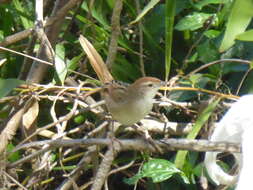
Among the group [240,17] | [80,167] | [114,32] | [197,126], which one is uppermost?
[240,17]

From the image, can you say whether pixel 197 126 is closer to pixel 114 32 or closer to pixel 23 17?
pixel 114 32

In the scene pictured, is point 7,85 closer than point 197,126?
No

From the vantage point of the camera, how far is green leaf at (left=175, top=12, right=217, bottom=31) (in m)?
2.72

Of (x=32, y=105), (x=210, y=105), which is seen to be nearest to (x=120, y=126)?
(x=32, y=105)

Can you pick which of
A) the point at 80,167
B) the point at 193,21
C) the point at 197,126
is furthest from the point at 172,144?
the point at 193,21

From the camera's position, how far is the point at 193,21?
9.03ft

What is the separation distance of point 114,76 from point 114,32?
0.30 meters

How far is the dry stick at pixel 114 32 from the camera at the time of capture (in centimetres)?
261

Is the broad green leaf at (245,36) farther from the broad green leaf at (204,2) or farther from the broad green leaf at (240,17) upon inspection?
the broad green leaf at (204,2)

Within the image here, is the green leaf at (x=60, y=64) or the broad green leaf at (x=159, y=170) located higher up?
the green leaf at (x=60, y=64)

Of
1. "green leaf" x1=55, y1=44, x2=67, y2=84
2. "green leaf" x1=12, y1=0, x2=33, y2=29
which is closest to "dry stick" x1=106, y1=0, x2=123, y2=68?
"green leaf" x1=55, y1=44, x2=67, y2=84

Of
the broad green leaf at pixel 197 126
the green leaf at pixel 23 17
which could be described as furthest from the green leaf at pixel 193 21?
the green leaf at pixel 23 17

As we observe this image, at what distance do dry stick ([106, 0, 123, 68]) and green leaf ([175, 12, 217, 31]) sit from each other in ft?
0.88

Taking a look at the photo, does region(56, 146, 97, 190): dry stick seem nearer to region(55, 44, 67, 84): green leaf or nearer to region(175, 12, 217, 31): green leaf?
region(55, 44, 67, 84): green leaf
